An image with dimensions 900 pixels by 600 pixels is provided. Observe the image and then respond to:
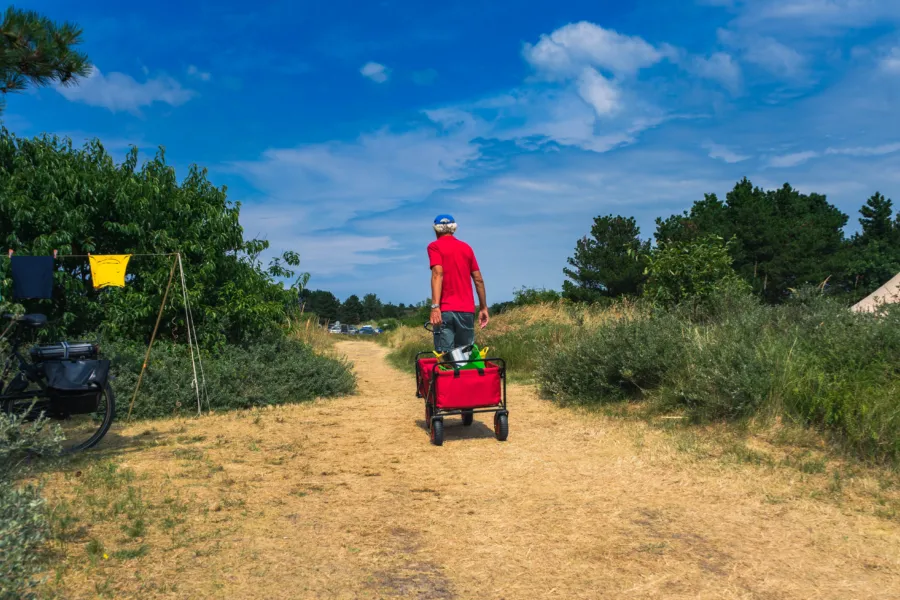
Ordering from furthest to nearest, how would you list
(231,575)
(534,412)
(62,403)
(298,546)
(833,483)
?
(534,412)
(62,403)
(833,483)
(298,546)
(231,575)

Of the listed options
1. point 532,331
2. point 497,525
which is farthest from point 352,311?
point 497,525

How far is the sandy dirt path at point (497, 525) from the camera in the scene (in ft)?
11.0

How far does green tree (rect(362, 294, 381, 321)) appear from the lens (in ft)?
352

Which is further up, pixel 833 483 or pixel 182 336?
pixel 182 336

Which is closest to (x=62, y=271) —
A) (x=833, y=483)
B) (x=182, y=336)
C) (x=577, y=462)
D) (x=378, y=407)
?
(x=182, y=336)

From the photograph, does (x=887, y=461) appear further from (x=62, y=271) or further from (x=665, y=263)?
(x=62, y=271)

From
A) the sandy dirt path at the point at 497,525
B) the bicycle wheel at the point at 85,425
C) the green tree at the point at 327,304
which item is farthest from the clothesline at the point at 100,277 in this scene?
the green tree at the point at 327,304

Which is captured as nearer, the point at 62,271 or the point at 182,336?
the point at 62,271

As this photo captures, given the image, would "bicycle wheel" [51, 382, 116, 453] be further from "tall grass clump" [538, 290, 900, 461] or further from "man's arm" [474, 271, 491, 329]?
"tall grass clump" [538, 290, 900, 461]

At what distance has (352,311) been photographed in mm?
106062

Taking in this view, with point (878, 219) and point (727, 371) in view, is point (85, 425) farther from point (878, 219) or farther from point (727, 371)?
point (878, 219)

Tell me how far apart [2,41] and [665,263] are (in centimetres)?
1074

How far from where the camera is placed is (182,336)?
1053 centimetres

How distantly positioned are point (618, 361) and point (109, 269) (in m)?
7.07
